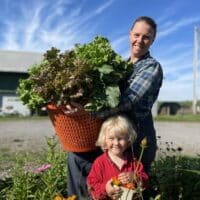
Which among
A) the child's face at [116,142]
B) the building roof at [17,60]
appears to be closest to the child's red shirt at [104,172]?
the child's face at [116,142]

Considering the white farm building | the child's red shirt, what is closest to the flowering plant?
the child's red shirt

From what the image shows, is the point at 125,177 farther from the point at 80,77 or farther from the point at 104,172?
the point at 80,77

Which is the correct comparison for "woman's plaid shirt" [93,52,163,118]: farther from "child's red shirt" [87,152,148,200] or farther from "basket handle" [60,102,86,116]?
"child's red shirt" [87,152,148,200]

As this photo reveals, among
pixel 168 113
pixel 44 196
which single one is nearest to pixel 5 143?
pixel 44 196

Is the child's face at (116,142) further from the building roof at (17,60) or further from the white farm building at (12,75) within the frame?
the building roof at (17,60)

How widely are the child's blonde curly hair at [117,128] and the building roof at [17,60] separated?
28.4 metres

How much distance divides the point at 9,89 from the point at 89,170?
28.3 m

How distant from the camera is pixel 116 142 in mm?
3582

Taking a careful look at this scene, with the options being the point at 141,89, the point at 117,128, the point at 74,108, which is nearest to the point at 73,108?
the point at 74,108

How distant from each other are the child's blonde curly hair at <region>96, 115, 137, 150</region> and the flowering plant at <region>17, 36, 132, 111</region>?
0.15 m

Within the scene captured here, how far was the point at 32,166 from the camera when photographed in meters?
6.43

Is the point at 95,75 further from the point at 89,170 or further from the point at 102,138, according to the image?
the point at 89,170

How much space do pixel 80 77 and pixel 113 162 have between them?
67cm

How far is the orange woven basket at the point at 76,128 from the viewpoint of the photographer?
356cm
